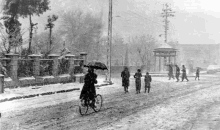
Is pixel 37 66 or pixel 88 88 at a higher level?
pixel 37 66

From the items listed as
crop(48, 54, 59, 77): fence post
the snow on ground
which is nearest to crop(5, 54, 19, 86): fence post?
crop(48, 54, 59, 77): fence post

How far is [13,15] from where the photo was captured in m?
31.5

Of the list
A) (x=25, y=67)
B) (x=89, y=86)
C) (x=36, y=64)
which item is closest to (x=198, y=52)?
(x=36, y=64)

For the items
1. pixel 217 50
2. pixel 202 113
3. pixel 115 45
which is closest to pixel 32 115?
pixel 202 113

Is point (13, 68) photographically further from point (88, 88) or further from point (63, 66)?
point (88, 88)

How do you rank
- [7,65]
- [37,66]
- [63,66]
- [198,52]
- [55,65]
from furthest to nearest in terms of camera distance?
[198,52], [63,66], [55,65], [37,66], [7,65]

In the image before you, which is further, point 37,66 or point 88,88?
point 37,66

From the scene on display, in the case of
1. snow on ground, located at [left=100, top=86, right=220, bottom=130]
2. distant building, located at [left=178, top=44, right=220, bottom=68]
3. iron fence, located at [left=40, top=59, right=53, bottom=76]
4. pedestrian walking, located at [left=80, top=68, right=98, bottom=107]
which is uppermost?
distant building, located at [left=178, top=44, right=220, bottom=68]

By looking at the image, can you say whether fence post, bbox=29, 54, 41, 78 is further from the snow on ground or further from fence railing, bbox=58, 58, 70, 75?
the snow on ground

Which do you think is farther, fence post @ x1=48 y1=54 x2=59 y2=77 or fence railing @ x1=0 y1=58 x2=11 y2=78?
fence post @ x1=48 y1=54 x2=59 y2=77

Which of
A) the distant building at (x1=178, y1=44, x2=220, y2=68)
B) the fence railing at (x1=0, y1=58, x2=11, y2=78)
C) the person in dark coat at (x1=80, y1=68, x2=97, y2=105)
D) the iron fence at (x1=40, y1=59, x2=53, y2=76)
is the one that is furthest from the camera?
the distant building at (x1=178, y1=44, x2=220, y2=68)

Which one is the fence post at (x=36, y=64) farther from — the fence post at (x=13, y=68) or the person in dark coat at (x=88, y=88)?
the person in dark coat at (x=88, y=88)

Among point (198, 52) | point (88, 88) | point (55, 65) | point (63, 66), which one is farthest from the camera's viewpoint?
point (198, 52)

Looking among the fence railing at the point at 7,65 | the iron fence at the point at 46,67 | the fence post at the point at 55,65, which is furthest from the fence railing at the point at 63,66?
the fence railing at the point at 7,65
